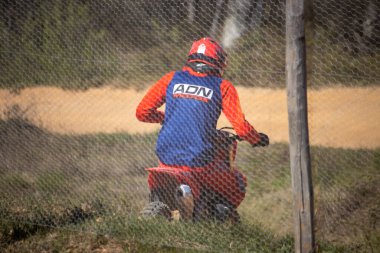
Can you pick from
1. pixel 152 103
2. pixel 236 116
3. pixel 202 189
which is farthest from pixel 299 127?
pixel 152 103

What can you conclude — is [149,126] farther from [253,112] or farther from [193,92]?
[193,92]

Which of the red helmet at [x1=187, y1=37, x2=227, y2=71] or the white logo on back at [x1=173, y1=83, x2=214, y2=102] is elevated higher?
the red helmet at [x1=187, y1=37, x2=227, y2=71]

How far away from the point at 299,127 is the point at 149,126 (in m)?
5.76

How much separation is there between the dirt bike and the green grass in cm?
13

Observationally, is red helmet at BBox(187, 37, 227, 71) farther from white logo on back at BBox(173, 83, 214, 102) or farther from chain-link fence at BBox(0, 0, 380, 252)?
chain-link fence at BBox(0, 0, 380, 252)

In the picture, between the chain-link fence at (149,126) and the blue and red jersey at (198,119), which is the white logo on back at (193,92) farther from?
the chain-link fence at (149,126)

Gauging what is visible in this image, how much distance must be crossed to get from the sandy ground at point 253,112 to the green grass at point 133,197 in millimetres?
812

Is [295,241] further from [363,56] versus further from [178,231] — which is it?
[363,56]

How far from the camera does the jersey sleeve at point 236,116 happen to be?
455cm

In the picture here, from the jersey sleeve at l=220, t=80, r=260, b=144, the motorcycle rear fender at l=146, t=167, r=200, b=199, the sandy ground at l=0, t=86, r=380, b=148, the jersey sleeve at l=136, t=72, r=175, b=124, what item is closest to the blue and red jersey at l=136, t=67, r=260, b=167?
the jersey sleeve at l=220, t=80, r=260, b=144

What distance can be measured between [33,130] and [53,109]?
9.46ft

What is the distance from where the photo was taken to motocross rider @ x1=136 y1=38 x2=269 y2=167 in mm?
4617

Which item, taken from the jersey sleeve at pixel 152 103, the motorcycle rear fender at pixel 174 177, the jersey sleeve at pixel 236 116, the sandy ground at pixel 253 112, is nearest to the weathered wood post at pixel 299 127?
the jersey sleeve at pixel 236 116

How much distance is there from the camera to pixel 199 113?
15.2ft
